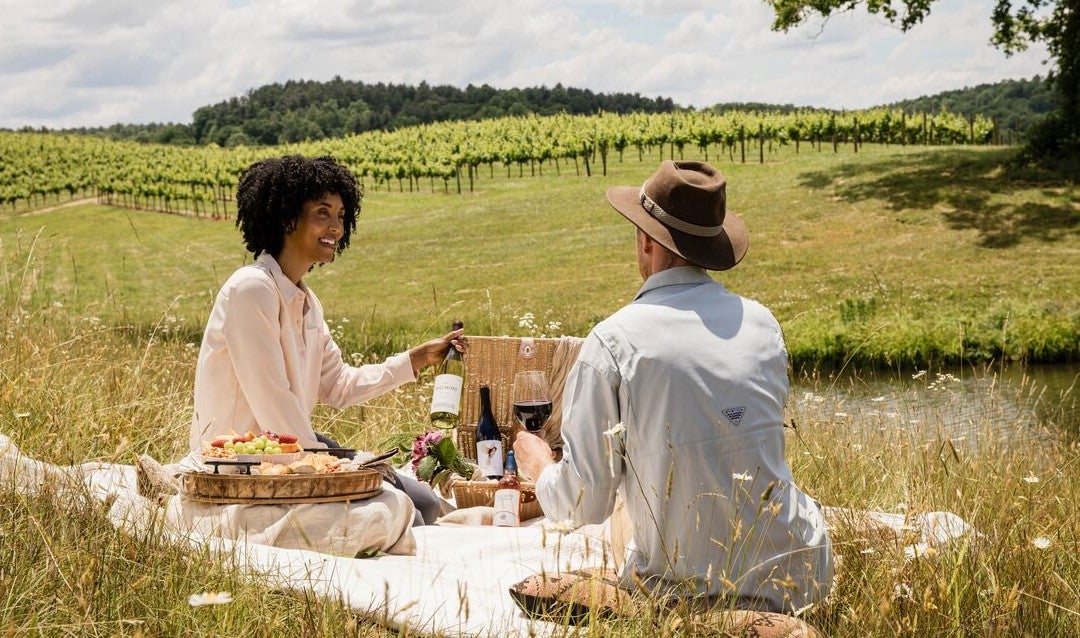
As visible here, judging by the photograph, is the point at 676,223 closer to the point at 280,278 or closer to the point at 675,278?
the point at 675,278

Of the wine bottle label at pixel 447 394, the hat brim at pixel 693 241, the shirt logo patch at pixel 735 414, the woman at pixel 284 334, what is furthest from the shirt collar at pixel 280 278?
the shirt logo patch at pixel 735 414

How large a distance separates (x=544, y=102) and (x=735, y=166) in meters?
61.4

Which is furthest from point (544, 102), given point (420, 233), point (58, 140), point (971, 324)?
point (971, 324)

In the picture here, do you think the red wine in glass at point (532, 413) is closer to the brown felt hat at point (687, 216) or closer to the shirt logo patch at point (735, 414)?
the brown felt hat at point (687, 216)

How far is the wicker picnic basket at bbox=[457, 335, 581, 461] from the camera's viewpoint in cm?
544

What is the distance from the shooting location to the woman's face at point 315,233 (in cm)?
499

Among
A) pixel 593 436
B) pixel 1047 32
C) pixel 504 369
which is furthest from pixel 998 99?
pixel 593 436

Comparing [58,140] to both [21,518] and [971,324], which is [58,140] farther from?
[21,518]

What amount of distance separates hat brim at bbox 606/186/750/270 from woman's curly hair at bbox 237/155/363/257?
202 cm

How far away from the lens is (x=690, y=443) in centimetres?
309

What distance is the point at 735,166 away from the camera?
134 feet

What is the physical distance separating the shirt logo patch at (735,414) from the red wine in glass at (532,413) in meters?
1.79

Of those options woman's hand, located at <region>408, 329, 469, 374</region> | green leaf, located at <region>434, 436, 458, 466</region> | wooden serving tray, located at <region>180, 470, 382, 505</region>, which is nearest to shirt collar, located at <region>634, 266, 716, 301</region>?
wooden serving tray, located at <region>180, 470, 382, 505</region>

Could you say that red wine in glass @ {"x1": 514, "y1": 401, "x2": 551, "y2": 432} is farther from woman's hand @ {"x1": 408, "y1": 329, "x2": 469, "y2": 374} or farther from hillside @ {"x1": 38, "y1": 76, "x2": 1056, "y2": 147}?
hillside @ {"x1": 38, "y1": 76, "x2": 1056, "y2": 147}
